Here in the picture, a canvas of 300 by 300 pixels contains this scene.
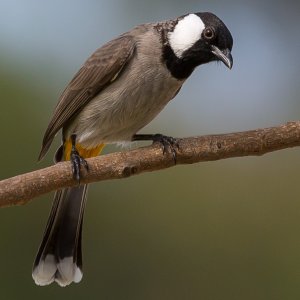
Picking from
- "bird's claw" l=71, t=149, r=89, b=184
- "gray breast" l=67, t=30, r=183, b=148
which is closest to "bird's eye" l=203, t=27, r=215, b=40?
"gray breast" l=67, t=30, r=183, b=148

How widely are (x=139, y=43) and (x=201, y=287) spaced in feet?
3.31

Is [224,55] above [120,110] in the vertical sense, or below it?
above

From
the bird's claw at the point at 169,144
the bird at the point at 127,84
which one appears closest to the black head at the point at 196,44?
the bird at the point at 127,84

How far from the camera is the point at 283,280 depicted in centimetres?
397

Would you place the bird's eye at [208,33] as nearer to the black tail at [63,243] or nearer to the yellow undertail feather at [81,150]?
the yellow undertail feather at [81,150]

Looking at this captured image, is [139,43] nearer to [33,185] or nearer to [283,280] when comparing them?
[33,185]

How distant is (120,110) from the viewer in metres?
3.54

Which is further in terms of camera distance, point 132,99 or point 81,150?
point 81,150

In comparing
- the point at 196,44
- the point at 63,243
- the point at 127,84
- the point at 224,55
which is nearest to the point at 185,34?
the point at 196,44

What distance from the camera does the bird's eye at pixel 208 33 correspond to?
11.7 ft

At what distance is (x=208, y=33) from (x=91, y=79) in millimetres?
431

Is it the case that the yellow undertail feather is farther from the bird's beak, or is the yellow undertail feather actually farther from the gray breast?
the bird's beak

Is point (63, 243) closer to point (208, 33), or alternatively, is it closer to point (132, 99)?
point (132, 99)

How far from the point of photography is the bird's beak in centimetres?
348
